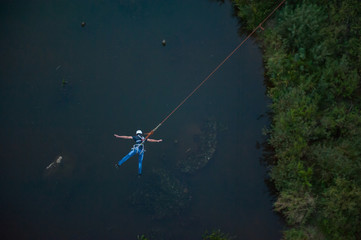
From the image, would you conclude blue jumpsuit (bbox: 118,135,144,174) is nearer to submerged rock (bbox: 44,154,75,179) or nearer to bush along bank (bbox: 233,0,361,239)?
submerged rock (bbox: 44,154,75,179)

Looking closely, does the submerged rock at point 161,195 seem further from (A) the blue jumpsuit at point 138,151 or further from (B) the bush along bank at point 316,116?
(B) the bush along bank at point 316,116

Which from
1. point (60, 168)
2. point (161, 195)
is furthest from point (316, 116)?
point (60, 168)

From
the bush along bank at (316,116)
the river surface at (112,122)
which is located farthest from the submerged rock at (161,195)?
the bush along bank at (316,116)

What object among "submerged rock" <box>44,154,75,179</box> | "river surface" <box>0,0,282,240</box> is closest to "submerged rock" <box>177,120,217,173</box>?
"river surface" <box>0,0,282,240</box>

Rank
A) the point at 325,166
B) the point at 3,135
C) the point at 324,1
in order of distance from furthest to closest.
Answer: the point at 3,135, the point at 324,1, the point at 325,166

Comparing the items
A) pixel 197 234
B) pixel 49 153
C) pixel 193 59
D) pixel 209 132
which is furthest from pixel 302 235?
pixel 49 153

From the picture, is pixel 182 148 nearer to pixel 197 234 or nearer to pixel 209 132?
pixel 209 132

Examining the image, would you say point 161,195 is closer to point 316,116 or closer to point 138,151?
point 138,151
